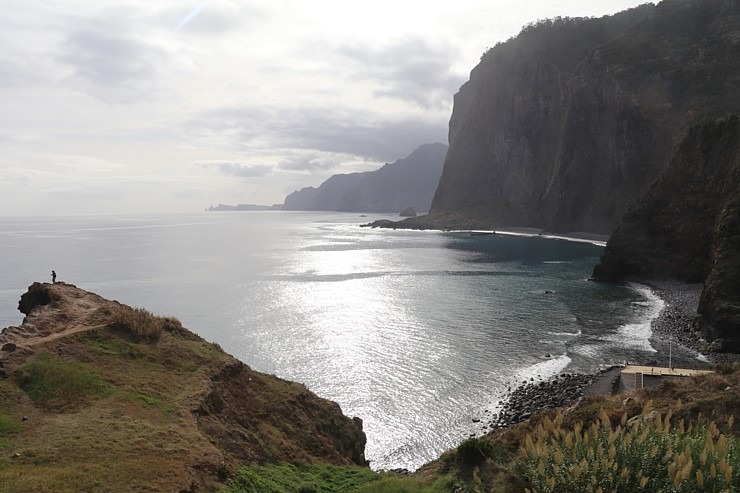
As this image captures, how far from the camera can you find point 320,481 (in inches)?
712

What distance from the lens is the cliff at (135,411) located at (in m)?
13.9

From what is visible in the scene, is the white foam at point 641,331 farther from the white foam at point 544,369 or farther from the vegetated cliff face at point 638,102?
the vegetated cliff face at point 638,102

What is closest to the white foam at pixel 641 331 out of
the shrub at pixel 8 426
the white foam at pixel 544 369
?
the white foam at pixel 544 369

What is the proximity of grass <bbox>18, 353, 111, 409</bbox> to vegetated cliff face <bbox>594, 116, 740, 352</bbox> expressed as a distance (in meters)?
68.4

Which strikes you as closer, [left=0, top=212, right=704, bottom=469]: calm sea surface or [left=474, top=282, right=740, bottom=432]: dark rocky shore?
[left=474, top=282, right=740, bottom=432]: dark rocky shore

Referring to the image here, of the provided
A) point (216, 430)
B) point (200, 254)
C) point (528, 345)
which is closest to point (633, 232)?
point (528, 345)

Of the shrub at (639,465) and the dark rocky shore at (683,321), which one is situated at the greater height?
the shrub at (639,465)

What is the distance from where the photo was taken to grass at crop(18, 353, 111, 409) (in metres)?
17.3

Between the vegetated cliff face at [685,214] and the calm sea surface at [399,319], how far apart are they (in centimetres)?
642

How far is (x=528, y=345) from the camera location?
53625mm

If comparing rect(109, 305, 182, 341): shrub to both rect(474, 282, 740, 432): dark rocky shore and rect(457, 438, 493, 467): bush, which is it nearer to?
rect(457, 438, 493, 467): bush

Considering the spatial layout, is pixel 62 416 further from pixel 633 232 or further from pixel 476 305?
pixel 633 232

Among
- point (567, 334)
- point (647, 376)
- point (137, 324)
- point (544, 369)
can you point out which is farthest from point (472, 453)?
point (567, 334)

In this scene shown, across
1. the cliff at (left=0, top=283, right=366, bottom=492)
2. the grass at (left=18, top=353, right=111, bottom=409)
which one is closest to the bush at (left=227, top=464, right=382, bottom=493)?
the cliff at (left=0, top=283, right=366, bottom=492)
